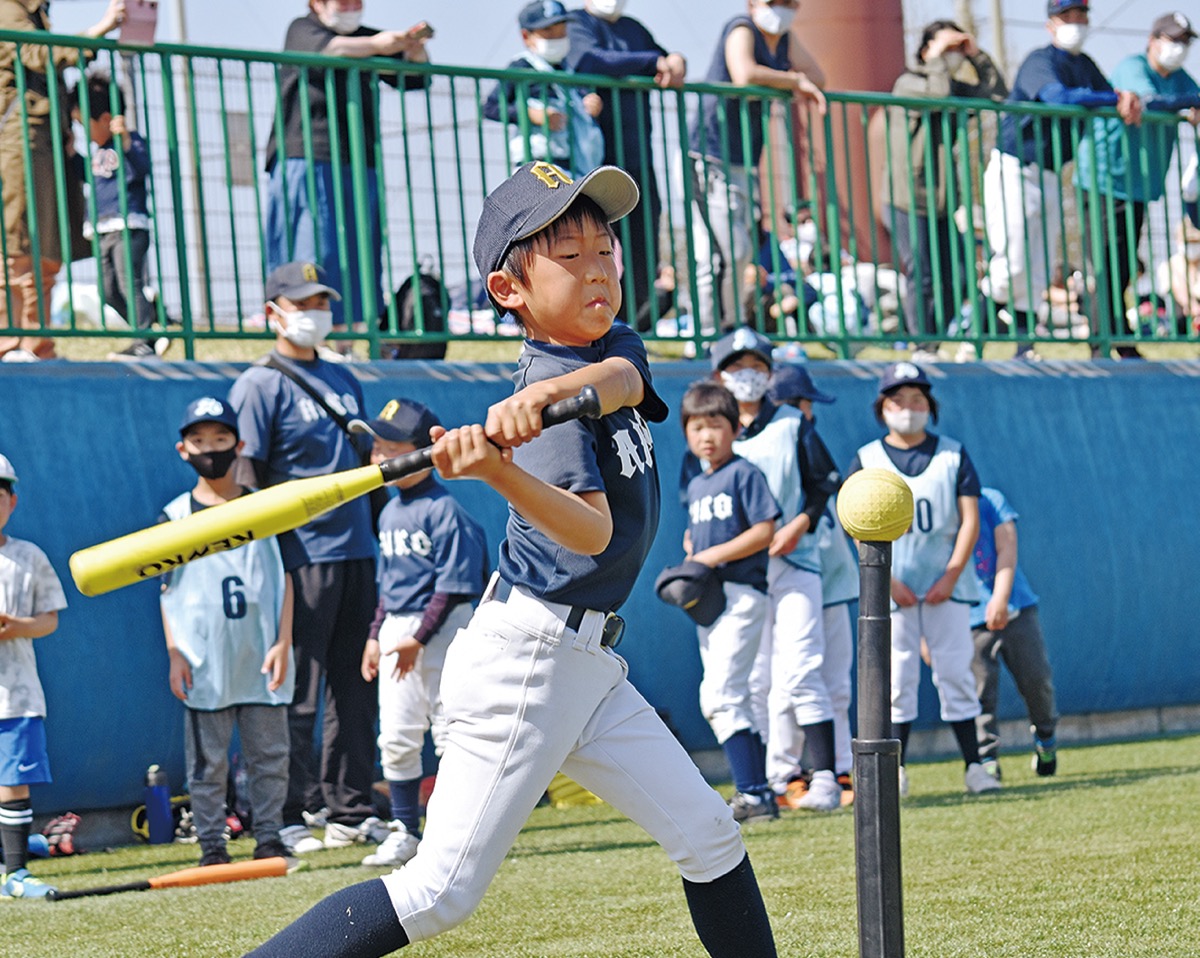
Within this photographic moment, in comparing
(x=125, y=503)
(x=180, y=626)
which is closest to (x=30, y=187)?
(x=125, y=503)

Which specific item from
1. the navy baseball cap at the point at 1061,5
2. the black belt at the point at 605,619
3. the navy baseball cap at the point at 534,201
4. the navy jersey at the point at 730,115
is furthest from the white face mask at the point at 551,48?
the black belt at the point at 605,619

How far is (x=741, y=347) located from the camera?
350 inches

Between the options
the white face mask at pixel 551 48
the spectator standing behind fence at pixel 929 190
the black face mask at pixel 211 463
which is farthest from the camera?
the spectator standing behind fence at pixel 929 190

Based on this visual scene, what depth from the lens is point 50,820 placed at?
8078mm

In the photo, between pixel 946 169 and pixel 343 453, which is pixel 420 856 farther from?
pixel 946 169

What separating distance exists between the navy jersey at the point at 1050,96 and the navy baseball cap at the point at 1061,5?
25cm

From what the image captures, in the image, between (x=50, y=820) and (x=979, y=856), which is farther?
(x=50, y=820)

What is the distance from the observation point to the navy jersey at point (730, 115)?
10.8m

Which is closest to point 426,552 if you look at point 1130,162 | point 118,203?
point 118,203

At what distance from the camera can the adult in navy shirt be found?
8.02m

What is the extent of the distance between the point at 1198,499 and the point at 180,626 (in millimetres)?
7330

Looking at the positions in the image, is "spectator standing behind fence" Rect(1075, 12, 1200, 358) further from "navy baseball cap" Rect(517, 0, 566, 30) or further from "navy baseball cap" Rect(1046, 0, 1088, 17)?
"navy baseball cap" Rect(517, 0, 566, 30)

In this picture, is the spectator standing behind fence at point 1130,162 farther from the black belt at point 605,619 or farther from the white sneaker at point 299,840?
→ the black belt at point 605,619

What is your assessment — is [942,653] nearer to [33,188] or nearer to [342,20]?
[342,20]
